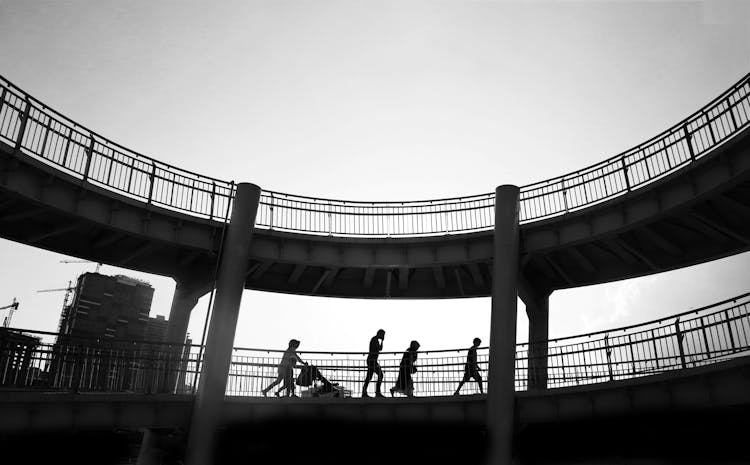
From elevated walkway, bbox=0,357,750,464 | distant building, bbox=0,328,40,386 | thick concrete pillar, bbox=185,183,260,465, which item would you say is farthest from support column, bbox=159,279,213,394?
distant building, bbox=0,328,40,386

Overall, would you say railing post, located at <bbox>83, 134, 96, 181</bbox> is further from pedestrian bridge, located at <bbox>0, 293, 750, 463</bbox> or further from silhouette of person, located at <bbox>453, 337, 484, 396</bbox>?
silhouette of person, located at <bbox>453, 337, 484, 396</bbox>

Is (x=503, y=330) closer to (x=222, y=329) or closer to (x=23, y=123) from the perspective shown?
(x=222, y=329)

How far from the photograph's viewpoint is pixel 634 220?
57.4 feet

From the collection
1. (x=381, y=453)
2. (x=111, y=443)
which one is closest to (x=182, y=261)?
(x=381, y=453)

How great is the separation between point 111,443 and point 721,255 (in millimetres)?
26860

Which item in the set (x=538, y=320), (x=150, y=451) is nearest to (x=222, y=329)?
(x=150, y=451)

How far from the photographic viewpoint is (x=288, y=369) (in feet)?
59.7

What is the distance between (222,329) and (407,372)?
6209 mm

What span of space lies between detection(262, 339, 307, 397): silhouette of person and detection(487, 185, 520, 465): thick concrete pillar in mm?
6070

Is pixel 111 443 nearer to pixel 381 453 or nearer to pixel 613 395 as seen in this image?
pixel 381 453

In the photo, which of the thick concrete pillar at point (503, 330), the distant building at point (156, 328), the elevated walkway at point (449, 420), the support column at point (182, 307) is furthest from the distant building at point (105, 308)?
the thick concrete pillar at point (503, 330)

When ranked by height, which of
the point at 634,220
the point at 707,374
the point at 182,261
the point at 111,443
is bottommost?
the point at 111,443

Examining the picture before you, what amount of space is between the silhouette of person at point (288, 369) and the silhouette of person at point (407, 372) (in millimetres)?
3136

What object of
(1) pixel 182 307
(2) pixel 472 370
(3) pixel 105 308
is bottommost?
(2) pixel 472 370
